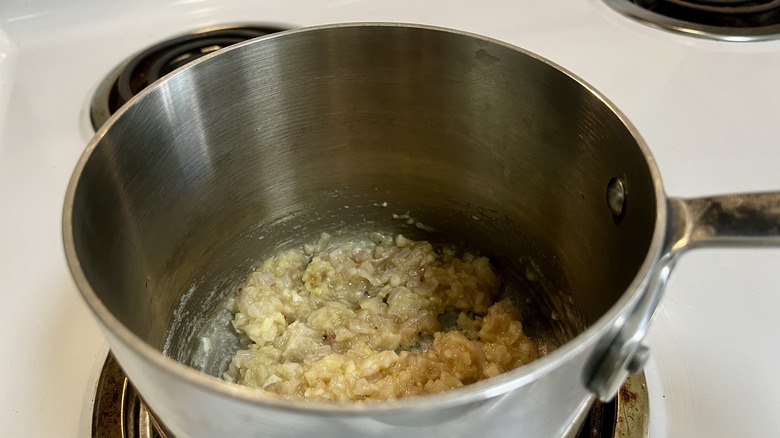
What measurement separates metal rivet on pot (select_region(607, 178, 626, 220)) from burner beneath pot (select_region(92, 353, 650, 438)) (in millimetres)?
183

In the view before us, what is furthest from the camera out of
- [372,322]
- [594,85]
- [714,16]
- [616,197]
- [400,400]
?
[714,16]

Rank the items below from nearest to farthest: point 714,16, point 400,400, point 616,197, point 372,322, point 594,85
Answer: point 400,400 → point 616,197 → point 372,322 → point 594,85 → point 714,16

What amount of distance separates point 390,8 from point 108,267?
728 mm

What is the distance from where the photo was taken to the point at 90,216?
538 millimetres

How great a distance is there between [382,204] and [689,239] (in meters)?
0.53

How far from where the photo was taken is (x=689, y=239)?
1.52 ft

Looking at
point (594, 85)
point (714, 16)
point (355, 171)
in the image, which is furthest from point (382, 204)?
point (714, 16)

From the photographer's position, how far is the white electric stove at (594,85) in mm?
640

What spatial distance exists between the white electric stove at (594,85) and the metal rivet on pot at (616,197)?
172mm

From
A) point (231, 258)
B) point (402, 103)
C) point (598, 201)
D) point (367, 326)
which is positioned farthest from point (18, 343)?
point (598, 201)

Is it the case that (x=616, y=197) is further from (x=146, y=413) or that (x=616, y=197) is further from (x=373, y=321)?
(x=146, y=413)

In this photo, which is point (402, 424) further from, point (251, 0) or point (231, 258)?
point (251, 0)

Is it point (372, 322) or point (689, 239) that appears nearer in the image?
point (689, 239)

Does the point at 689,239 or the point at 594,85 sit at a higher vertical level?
the point at 689,239
